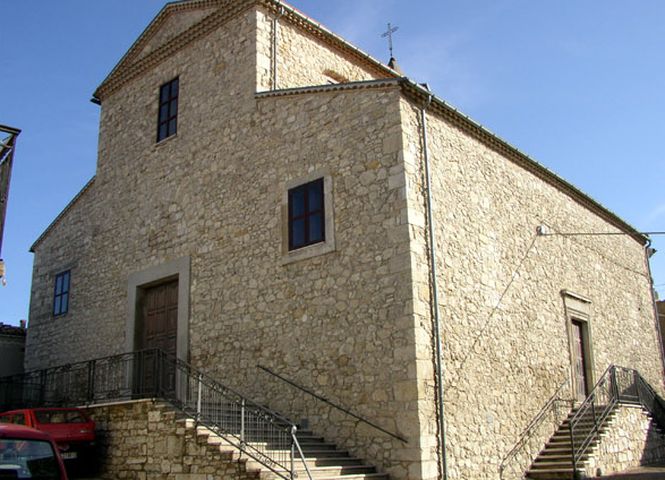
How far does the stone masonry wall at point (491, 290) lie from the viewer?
1109 cm

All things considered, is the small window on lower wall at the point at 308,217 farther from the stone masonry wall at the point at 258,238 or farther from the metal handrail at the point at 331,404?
the metal handrail at the point at 331,404

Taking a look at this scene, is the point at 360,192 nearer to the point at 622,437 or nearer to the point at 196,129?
the point at 196,129

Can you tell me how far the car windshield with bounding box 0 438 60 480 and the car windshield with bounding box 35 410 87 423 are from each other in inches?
198

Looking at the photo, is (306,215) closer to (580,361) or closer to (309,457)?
(309,457)

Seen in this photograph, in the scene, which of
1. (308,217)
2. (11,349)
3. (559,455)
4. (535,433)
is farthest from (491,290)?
(11,349)

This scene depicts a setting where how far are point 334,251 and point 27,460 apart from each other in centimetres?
607

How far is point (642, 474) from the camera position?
12688 millimetres

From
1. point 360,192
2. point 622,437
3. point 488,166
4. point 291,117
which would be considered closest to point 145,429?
point 360,192

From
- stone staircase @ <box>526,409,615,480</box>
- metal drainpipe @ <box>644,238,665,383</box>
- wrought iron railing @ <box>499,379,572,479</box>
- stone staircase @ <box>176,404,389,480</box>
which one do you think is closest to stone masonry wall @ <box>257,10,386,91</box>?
stone staircase @ <box>176,404,389,480</box>

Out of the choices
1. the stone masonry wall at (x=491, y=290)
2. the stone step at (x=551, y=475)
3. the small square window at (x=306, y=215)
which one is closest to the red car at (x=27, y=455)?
the stone masonry wall at (x=491, y=290)

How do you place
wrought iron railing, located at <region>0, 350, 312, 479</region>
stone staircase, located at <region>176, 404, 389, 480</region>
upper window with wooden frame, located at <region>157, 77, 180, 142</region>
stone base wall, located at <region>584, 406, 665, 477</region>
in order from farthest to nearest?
upper window with wooden frame, located at <region>157, 77, 180, 142</region>
stone base wall, located at <region>584, 406, 665, 477</region>
wrought iron railing, located at <region>0, 350, 312, 479</region>
stone staircase, located at <region>176, 404, 389, 480</region>

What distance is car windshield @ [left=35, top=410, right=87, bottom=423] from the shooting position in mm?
11953

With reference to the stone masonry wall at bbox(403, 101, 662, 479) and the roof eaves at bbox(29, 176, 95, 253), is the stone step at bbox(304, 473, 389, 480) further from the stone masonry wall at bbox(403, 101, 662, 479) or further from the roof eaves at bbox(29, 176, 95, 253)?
the roof eaves at bbox(29, 176, 95, 253)

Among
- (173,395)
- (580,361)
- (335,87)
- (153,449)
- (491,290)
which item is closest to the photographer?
(153,449)
